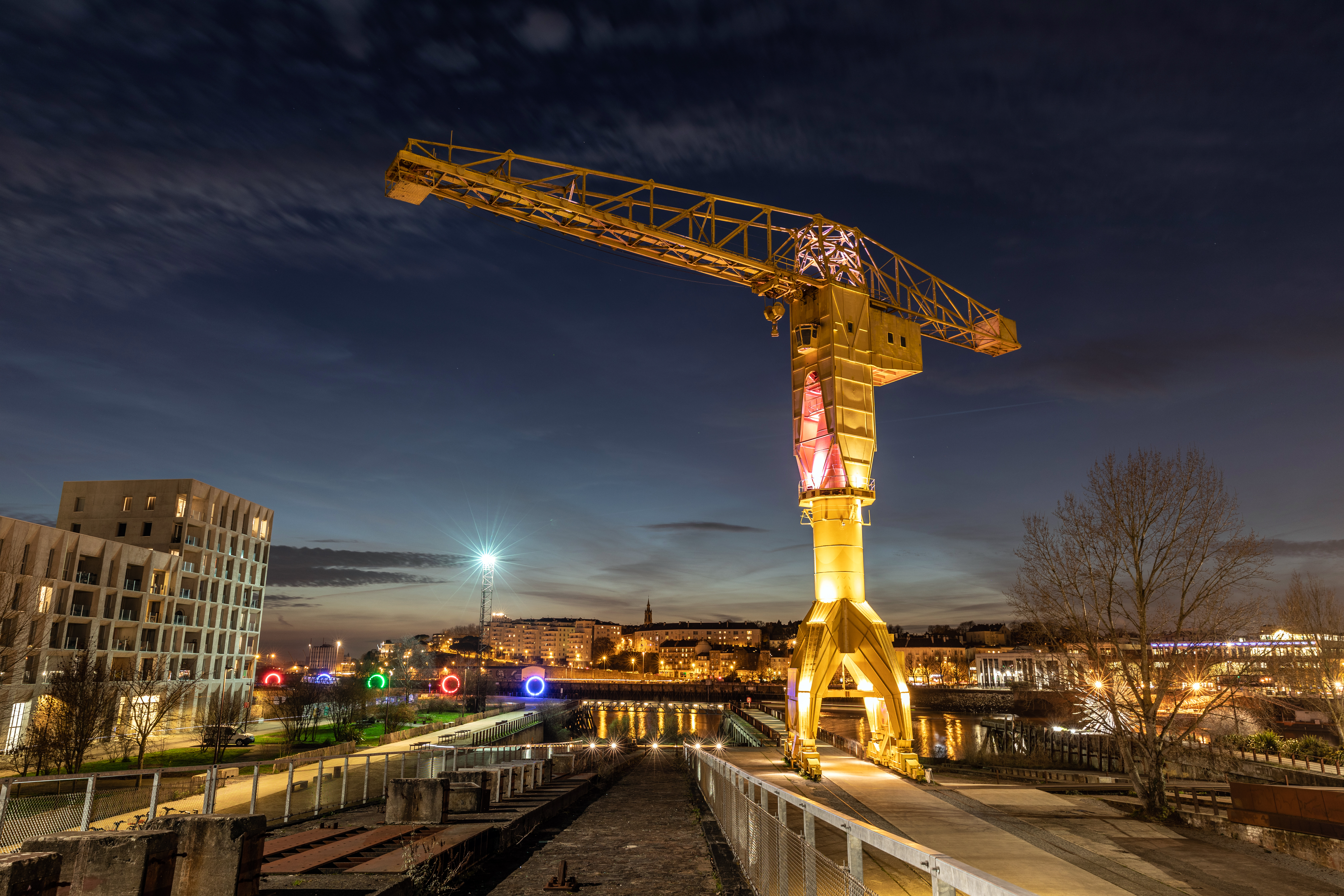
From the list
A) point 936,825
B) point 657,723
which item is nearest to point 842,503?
point 936,825

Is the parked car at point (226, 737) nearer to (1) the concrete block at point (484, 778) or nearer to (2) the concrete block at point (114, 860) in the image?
(1) the concrete block at point (484, 778)

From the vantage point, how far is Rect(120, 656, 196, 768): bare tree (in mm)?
40438

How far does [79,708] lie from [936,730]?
255ft

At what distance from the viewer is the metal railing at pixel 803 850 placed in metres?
3.37

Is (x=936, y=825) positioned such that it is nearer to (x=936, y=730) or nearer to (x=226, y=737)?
(x=226, y=737)

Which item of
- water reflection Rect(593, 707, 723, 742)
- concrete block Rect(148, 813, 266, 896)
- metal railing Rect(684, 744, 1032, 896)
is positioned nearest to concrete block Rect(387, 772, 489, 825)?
metal railing Rect(684, 744, 1032, 896)

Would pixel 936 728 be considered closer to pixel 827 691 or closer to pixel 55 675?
pixel 827 691

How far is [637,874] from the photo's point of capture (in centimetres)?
1228

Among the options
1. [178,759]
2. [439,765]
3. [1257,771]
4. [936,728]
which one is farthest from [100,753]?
[936,728]

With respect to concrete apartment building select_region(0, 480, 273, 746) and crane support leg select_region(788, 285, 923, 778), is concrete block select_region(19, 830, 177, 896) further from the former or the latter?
concrete apartment building select_region(0, 480, 273, 746)

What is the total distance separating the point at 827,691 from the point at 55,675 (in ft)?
125

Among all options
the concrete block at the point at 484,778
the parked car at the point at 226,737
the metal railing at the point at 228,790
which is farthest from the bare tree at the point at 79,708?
the concrete block at the point at 484,778

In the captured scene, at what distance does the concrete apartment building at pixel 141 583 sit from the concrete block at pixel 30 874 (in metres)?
41.3

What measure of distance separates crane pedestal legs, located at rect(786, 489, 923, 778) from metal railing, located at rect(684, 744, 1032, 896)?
8.08 metres
